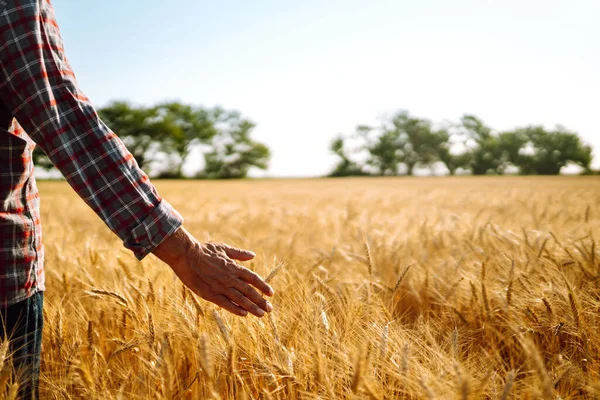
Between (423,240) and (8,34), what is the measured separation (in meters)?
2.41

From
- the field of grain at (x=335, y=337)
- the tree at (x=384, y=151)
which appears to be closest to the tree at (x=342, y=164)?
the tree at (x=384, y=151)

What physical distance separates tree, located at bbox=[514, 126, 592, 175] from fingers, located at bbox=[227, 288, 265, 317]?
37.5m

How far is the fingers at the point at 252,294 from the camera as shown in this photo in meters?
0.90

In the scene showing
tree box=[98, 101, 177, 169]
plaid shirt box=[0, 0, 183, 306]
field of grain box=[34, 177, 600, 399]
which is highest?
tree box=[98, 101, 177, 169]

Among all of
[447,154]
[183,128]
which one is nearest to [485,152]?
[447,154]

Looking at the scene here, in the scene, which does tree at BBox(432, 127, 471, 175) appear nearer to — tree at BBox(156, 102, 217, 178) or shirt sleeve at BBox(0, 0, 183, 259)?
tree at BBox(156, 102, 217, 178)

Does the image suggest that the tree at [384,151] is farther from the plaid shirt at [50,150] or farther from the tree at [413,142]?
the plaid shirt at [50,150]

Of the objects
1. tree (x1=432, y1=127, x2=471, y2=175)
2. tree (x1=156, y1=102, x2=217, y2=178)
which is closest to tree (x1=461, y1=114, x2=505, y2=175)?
tree (x1=432, y1=127, x2=471, y2=175)

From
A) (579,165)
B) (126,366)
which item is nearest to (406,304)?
(126,366)

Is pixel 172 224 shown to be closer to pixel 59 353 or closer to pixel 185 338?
pixel 185 338

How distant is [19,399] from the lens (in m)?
0.93

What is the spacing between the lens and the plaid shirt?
0.79m

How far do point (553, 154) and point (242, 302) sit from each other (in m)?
39.2

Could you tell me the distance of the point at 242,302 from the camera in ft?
2.92
